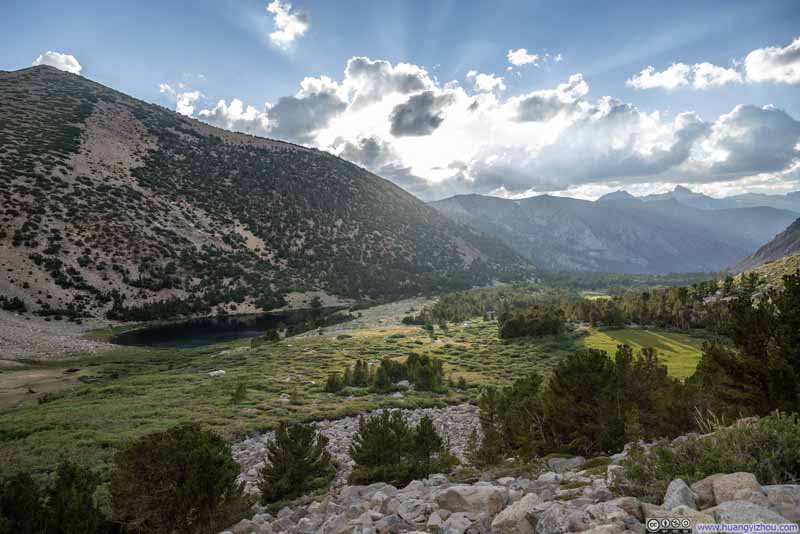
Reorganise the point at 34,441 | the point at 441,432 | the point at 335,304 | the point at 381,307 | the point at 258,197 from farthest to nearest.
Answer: the point at 258,197 → the point at 335,304 → the point at 381,307 → the point at 441,432 → the point at 34,441

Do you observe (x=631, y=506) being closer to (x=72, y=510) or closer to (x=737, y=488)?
(x=737, y=488)

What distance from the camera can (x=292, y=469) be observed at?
12.8 m

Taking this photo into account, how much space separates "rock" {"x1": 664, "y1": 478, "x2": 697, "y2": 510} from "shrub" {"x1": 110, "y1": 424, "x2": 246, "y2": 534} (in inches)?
357

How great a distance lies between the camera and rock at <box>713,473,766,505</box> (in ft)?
15.6

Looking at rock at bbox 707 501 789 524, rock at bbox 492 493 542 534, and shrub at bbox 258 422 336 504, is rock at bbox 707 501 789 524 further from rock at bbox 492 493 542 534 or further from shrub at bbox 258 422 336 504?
shrub at bbox 258 422 336 504

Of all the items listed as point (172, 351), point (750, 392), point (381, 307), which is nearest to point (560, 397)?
point (750, 392)

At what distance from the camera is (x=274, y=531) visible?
340 inches

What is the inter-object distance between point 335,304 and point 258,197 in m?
57.0

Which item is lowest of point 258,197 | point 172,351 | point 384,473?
point 172,351

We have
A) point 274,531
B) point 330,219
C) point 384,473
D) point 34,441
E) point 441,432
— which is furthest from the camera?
point 330,219

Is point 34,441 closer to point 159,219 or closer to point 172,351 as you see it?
point 172,351

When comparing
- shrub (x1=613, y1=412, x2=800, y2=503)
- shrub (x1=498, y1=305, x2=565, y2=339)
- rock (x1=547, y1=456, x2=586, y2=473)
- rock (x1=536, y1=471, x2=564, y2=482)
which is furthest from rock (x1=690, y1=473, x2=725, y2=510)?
shrub (x1=498, y1=305, x2=565, y2=339)

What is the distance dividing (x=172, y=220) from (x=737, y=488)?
133 m

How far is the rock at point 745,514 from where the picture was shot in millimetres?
3979
